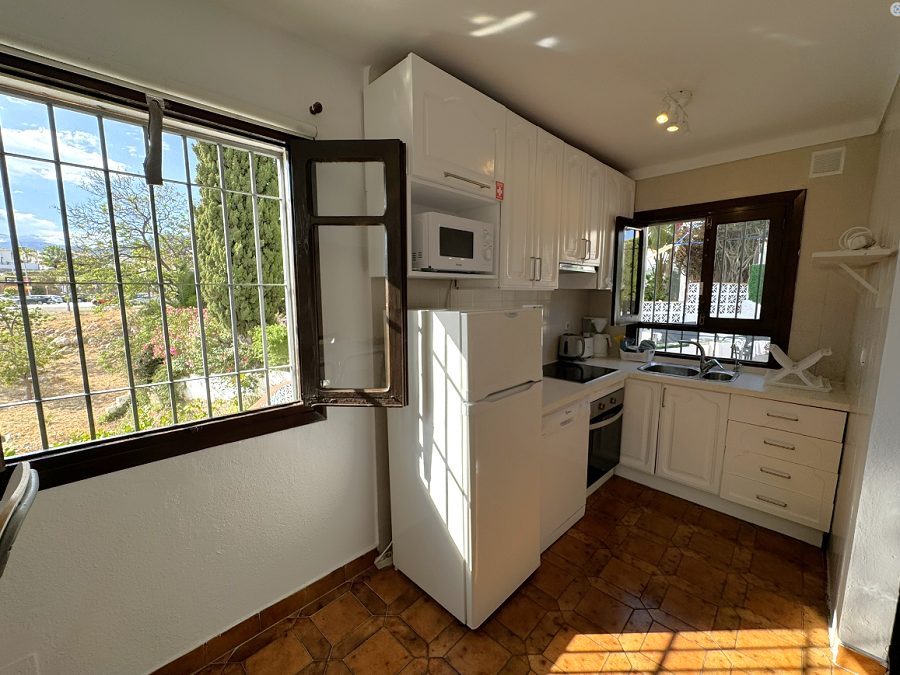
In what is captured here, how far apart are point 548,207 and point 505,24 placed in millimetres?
1032

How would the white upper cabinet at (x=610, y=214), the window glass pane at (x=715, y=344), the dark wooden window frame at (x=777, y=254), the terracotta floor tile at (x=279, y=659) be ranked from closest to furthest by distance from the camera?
the terracotta floor tile at (x=279, y=659) → the dark wooden window frame at (x=777, y=254) → the window glass pane at (x=715, y=344) → the white upper cabinet at (x=610, y=214)

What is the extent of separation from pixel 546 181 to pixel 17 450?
8.44 feet

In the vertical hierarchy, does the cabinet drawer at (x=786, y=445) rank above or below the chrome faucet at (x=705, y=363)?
below

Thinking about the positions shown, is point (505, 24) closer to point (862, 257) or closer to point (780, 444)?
point (862, 257)

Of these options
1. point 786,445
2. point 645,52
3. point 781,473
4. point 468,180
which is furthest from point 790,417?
point 468,180

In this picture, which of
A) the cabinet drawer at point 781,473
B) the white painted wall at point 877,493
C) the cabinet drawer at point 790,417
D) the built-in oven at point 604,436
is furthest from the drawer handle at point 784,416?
the built-in oven at point 604,436

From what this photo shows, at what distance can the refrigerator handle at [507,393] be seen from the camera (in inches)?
62.1

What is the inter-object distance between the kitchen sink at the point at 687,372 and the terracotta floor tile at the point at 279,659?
2.62 m

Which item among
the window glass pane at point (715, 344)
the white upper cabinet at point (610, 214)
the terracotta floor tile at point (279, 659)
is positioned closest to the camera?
the terracotta floor tile at point (279, 659)

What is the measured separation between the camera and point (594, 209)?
2734 millimetres

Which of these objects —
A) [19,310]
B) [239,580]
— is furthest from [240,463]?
[19,310]

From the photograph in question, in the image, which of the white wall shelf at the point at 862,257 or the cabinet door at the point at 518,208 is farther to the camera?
the cabinet door at the point at 518,208

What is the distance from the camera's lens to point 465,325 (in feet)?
4.82

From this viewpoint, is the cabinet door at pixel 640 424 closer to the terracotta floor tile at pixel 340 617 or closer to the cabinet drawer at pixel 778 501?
the cabinet drawer at pixel 778 501
